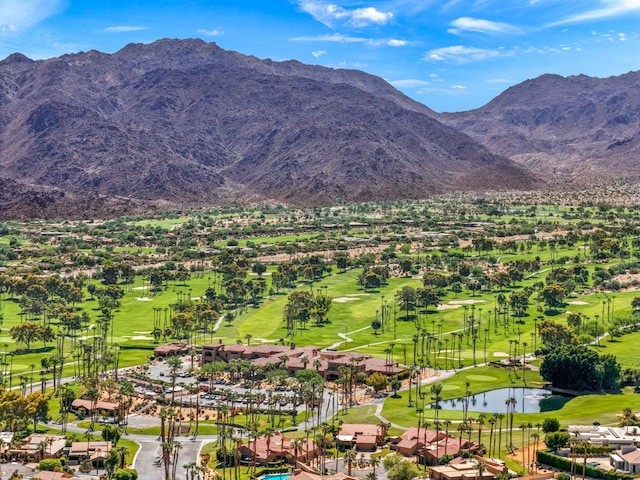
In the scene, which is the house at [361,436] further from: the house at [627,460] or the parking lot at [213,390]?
the house at [627,460]

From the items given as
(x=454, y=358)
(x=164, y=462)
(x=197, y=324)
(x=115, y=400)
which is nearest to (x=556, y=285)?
(x=454, y=358)

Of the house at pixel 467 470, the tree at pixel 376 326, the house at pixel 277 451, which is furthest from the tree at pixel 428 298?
the house at pixel 467 470

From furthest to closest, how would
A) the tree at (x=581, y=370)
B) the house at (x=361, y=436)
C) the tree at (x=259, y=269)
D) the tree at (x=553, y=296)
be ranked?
1. the tree at (x=259, y=269)
2. the tree at (x=553, y=296)
3. the tree at (x=581, y=370)
4. the house at (x=361, y=436)

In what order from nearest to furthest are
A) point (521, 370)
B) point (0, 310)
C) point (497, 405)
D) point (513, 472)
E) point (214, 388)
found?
point (513, 472), point (497, 405), point (214, 388), point (521, 370), point (0, 310)

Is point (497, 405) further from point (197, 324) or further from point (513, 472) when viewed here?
point (197, 324)

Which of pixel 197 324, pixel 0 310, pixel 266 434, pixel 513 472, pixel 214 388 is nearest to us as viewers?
pixel 513 472

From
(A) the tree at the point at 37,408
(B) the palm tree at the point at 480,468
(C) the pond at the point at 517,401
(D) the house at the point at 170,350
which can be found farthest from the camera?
(D) the house at the point at 170,350
